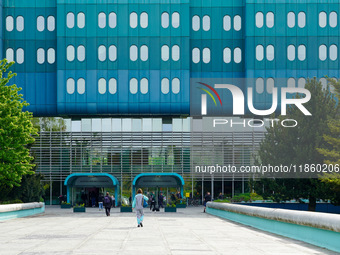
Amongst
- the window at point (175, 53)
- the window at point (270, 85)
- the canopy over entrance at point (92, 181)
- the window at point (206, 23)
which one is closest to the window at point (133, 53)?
the window at point (175, 53)

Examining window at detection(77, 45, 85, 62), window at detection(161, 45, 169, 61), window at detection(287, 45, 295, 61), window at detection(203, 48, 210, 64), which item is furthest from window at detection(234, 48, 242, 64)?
window at detection(77, 45, 85, 62)

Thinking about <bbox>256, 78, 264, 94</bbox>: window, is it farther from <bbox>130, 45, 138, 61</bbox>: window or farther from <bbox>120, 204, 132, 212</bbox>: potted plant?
<bbox>120, 204, 132, 212</bbox>: potted plant

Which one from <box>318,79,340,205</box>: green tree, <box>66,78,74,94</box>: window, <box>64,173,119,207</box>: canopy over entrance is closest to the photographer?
<box>318,79,340,205</box>: green tree

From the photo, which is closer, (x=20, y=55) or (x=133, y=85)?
(x=133, y=85)

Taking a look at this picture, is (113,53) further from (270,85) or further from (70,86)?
(270,85)

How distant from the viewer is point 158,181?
61094mm

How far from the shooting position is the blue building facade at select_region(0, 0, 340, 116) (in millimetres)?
60594

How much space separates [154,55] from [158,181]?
41.0 feet

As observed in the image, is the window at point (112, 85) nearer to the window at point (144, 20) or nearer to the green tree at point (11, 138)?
the window at point (144, 20)

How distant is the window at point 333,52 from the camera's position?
201 feet

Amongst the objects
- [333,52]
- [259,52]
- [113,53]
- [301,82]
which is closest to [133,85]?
[113,53]

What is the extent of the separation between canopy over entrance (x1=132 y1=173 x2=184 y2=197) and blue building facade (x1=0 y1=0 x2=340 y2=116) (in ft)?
20.4

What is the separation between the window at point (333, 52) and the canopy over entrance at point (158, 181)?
19392 millimetres

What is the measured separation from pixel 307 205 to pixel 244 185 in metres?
21.2
